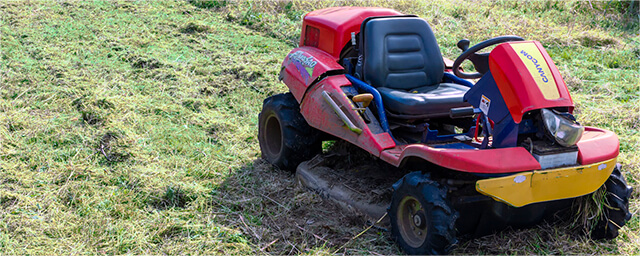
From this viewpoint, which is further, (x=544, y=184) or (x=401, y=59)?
(x=401, y=59)

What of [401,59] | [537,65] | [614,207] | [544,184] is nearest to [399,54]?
[401,59]

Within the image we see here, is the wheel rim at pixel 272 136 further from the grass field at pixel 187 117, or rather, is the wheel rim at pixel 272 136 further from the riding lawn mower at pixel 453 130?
the riding lawn mower at pixel 453 130

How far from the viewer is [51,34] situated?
8.02m

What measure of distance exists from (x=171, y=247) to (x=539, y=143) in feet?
7.26

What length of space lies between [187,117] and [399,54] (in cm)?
239

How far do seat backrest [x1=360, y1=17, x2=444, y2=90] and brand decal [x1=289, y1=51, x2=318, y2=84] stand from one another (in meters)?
0.41

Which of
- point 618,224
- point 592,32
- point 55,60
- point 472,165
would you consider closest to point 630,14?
point 592,32

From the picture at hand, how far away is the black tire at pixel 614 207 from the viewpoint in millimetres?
3486

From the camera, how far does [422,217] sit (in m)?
3.38

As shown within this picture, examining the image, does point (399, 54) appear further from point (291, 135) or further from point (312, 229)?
point (312, 229)

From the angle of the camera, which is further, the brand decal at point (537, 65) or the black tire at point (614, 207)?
the black tire at point (614, 207)

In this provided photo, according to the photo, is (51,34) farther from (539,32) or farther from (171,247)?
(539,32)

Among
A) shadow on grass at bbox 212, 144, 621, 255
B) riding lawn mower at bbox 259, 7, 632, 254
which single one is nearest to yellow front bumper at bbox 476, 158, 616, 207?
riding lawn mower at bbox 259, 7, 632, 254

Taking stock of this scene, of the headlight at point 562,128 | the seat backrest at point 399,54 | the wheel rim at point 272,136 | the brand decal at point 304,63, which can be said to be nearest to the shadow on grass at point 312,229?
the wheel rim at point 272,136
